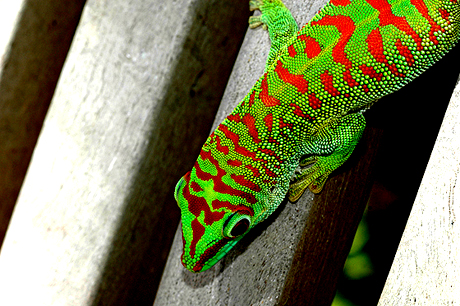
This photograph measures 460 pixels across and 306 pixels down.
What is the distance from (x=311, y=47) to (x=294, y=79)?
0.12 metres

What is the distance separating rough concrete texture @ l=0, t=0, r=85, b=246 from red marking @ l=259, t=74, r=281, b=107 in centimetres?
129

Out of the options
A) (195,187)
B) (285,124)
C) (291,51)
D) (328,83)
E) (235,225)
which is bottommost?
(235,225)

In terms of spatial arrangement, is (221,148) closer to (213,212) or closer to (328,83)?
(213,212)

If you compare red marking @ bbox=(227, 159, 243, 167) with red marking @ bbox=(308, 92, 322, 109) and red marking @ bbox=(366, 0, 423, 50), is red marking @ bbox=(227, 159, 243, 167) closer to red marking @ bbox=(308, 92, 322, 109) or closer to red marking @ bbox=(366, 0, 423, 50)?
red marking @ bbox=(308, 92, 322, 109)

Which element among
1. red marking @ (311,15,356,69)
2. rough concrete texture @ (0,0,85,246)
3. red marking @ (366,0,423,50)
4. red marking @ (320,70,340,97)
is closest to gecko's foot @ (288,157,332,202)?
red marking @ (320,70,340,97)

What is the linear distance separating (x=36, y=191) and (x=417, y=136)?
179 cm

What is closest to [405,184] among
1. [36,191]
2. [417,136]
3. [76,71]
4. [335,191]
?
[417,136]

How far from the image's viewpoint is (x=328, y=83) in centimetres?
117

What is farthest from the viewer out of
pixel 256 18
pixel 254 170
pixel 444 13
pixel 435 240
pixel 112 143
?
pixel 112 143

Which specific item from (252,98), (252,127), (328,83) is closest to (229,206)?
(252,127)

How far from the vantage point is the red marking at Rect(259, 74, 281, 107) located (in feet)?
4.03

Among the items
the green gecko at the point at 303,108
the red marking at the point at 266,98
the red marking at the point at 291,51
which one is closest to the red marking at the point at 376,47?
the green gecko at the point at 303,108

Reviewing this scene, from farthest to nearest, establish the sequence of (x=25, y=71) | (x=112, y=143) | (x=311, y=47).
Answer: (x=25, y=71) → (x=112, y=143) → (x=311, y=47)

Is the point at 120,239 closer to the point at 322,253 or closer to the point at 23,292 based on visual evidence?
the point at 23,292
